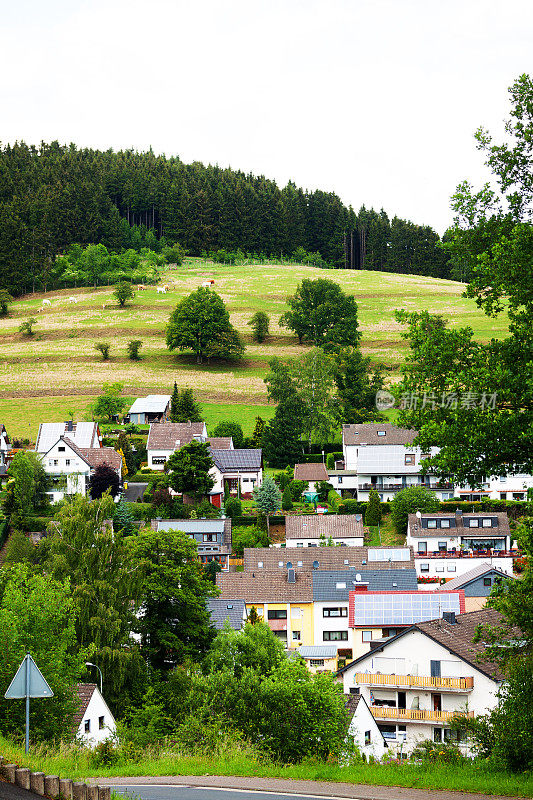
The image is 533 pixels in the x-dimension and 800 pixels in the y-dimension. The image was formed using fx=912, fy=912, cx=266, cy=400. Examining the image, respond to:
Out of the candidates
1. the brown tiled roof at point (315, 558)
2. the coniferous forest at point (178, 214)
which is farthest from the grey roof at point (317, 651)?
the coniferous forest at point (178, 214)

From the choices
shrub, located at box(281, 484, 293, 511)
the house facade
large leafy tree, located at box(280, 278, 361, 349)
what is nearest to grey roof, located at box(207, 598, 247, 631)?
the house facade

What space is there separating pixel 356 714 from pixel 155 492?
39.9m

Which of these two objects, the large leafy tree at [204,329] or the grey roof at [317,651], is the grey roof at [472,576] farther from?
the large leafy tree at [204,329]

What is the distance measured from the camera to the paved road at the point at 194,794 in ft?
44.9

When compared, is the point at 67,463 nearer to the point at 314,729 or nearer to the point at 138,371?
the point at 138,371

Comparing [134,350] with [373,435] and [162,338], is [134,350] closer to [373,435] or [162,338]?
[162,338]

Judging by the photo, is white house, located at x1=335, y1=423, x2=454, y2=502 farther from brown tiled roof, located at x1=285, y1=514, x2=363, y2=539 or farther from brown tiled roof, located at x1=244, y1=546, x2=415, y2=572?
brown tiled roof, located at x1=244, y1=546, x2=415, y2=572

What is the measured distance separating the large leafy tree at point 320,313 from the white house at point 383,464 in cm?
3800

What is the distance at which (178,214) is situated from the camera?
180875mm

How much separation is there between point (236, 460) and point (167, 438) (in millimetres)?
7473

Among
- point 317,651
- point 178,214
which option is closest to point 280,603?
point 317,651

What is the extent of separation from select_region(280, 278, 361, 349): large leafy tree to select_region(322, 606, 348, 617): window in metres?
66.4

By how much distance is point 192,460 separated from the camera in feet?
228

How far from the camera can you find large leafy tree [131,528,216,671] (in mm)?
35250
